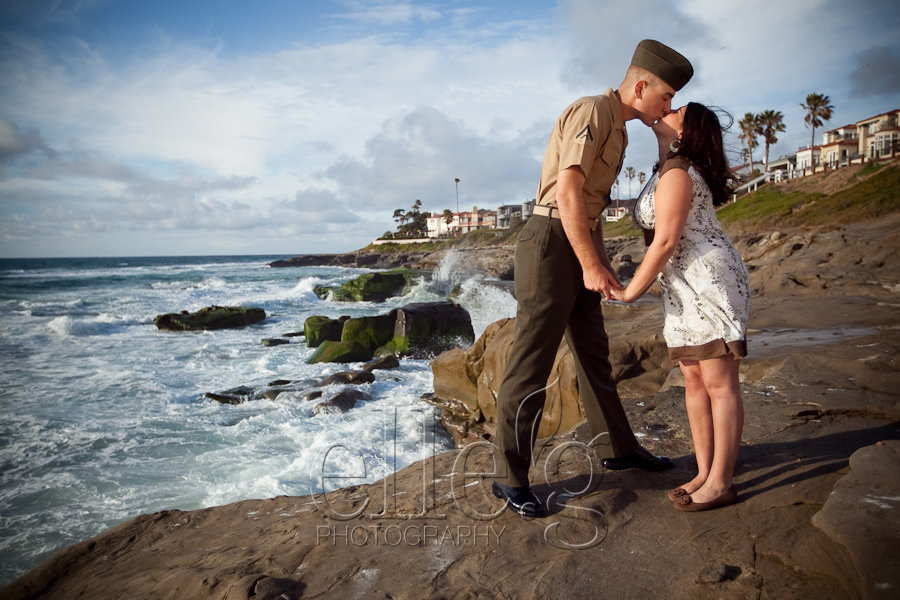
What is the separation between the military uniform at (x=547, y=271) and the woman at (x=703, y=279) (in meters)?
0.30

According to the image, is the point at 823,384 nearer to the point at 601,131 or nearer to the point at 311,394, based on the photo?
the point at 601,131

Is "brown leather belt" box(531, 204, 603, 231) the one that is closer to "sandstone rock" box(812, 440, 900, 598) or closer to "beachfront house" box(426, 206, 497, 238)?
"sandstone rock" box(812, 440, 900, 598)

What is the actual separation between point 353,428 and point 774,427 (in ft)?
16.9

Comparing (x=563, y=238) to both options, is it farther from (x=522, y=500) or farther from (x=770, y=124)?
(x=770, y=124)

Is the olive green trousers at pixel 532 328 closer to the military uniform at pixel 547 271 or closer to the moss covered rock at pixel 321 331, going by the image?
the military uniform at pixel 547 271

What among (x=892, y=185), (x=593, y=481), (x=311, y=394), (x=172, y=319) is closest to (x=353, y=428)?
(x=311, y=394)

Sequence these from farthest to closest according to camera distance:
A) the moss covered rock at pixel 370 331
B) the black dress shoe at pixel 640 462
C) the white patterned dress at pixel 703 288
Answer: the moss covered rock at pixel 370 331 → the black dress shoe at pixel 640 462 → the white patterned dress at pixel 703 288

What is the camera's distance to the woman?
2.35 m

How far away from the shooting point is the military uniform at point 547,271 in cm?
253

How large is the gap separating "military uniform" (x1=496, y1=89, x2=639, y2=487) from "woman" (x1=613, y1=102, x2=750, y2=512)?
0.98 ft

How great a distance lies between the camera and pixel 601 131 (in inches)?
99.0

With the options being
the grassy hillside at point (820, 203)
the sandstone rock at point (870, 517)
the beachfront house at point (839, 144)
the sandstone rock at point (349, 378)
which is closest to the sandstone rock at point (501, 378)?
the sandstone rock at point (349, 378)

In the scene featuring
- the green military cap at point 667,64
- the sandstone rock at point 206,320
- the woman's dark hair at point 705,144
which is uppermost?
the green military cap at point 667,64

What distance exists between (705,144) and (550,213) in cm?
76
